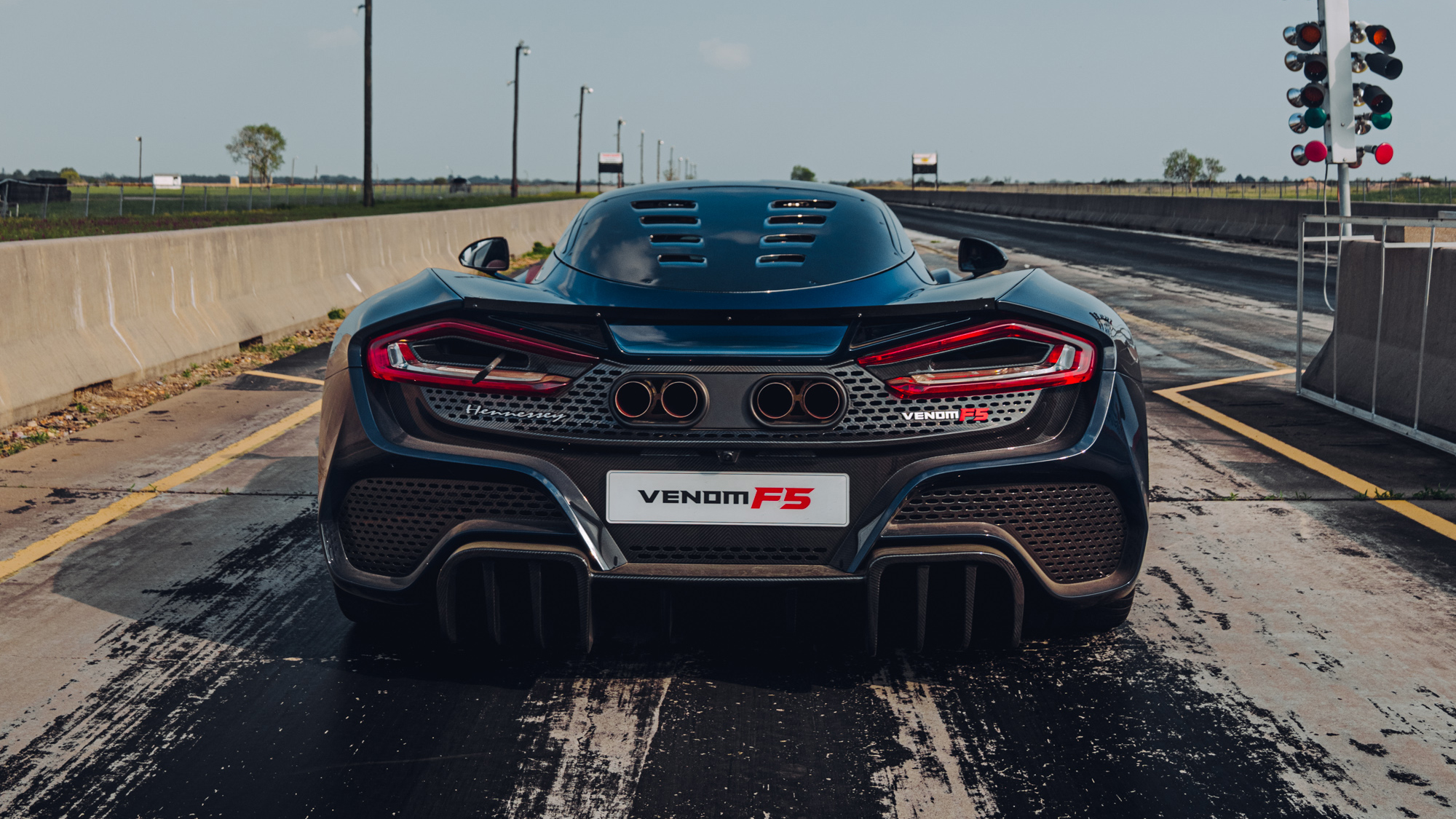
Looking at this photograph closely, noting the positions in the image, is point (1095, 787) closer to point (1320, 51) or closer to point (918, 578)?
point (918, 578)

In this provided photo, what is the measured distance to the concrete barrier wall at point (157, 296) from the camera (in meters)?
7.47

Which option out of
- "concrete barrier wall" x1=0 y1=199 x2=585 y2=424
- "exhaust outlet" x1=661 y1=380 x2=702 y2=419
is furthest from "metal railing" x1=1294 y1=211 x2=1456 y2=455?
"concrete barrier wall" x1=0 y1=199 x2=585 y2=424

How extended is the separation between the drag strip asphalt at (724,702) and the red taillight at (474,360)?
34.4 inches

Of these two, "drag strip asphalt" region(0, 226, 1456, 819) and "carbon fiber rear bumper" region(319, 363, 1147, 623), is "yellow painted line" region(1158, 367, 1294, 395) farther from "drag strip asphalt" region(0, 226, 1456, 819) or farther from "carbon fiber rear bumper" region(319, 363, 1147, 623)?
"carbon fiber rear bumper" region(319, 363, 1147, 623)

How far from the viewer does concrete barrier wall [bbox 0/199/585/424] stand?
747cm

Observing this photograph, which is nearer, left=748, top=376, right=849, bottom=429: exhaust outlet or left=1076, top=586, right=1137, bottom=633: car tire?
left=748, top=376, right=849, bottom=429: exhaust outlet

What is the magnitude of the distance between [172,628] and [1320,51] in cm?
1492

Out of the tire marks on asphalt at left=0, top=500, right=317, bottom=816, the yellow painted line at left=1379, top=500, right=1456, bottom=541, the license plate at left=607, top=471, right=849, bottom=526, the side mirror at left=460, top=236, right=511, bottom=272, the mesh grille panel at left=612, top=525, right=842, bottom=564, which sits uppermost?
the side mirror at left=460, top=236, right=511, bottom=272

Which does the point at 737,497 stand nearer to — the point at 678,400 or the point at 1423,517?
the point at 678,400

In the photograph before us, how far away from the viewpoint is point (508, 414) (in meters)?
3.22

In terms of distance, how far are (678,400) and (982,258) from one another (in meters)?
2.06

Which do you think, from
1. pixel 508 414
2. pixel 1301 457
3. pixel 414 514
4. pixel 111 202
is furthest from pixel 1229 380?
pixel 111 202

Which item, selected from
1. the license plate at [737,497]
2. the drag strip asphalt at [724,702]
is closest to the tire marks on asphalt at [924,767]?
the drag strip asphalt at [724,702]

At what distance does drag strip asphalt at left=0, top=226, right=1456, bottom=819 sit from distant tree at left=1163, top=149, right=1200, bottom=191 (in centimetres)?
16770
